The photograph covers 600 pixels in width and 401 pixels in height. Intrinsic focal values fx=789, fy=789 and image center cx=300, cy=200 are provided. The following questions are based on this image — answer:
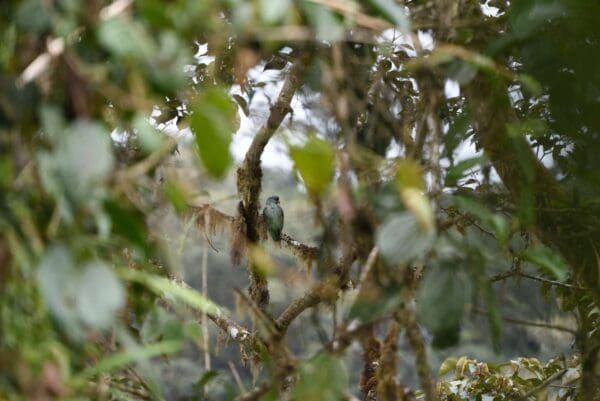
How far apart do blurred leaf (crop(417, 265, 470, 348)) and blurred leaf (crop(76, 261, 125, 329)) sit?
0.28 m

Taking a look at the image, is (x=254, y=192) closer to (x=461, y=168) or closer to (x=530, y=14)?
(x=530, y=14)

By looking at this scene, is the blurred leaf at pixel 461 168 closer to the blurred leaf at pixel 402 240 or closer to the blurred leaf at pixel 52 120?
the blurred leaf at pixel 402 240

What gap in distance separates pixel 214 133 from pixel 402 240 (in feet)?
0.61

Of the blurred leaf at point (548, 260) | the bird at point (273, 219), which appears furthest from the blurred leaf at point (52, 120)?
the bird at point (273, 219)

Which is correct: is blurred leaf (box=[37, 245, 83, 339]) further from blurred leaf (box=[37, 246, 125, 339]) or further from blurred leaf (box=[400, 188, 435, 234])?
blurred leaf (box=[400, 188, 435, 234])

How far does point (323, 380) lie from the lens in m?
0.70

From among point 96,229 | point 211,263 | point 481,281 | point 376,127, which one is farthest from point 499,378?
point 211,263

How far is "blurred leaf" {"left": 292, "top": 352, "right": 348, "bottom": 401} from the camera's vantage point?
693 millimetres

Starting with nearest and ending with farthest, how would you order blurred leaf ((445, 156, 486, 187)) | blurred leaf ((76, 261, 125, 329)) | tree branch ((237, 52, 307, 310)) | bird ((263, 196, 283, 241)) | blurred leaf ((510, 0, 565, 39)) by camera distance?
blurred leaf ((76, 261, 125, 329)) < blurred leaf ((445, 156, 486, 187)) < blurred leaf ((510, 0, 565, 39)) < tree branch ((237, 52, 307, 310)) < bird ((263, 196, 283, 241))

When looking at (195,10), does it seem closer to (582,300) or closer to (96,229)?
(96,229)

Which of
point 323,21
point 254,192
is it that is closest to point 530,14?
point 323,21

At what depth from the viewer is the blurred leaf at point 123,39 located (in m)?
0.58

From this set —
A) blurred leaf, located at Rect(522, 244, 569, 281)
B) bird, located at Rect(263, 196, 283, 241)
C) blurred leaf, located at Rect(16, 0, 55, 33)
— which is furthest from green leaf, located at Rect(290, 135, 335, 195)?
bird, located at Rect(263, 196, 283, 241)

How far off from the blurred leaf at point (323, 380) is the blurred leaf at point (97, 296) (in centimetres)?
23
